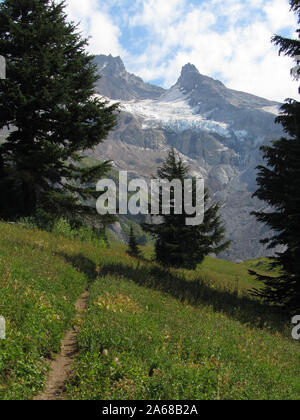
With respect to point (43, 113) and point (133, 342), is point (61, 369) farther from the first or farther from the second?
point (43, 113)

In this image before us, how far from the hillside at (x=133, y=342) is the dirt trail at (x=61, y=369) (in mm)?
136

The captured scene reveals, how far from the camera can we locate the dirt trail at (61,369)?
568cm

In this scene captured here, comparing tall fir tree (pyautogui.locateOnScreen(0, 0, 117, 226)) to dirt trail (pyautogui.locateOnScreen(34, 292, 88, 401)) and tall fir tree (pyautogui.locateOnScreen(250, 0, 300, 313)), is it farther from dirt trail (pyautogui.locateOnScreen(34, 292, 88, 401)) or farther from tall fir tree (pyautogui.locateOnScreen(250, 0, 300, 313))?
dirt trail (pyautogui.locateOnScreen(34, 292, 88, 401))

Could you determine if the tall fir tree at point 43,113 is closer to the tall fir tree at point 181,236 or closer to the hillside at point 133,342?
the tall fir tree at point 181,236

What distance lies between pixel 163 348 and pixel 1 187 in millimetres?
18997

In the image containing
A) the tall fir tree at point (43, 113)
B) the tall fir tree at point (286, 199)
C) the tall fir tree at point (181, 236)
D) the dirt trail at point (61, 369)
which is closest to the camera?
the dirt trail at point (61, 369)

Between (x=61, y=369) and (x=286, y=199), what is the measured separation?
10.3m

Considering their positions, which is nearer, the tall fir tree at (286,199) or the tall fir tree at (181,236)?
the tall fir tree at (286,199)

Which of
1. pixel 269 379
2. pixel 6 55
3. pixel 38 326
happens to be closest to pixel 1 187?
pixel 6 55

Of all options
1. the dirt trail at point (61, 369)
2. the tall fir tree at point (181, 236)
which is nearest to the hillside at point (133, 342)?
the dirt trail at point (61, 369)

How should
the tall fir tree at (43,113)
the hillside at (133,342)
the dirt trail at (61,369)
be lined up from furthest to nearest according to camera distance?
the tall fir tree at (43,113)
the dirt trail at (61,369)
the hillside at (133,342)

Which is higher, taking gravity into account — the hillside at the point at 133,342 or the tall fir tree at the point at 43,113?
the tall fir tree at the point at 43,113

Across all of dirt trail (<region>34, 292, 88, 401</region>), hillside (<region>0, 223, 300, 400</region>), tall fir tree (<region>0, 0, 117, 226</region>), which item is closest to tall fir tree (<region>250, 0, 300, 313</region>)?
hillside (<region>0, 223, 300, 400</region>)
